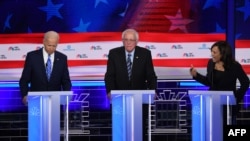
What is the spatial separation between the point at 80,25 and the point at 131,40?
95.7 inches

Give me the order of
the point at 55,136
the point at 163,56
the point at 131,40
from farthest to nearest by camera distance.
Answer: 1. the point at 163,56
2. the point at 131,40
3. the point at 55,136

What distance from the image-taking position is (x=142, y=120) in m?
7.74

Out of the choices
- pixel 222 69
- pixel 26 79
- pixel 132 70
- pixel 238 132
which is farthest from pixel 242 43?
pixel 238 132

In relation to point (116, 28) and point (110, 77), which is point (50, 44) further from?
point (116, 28)

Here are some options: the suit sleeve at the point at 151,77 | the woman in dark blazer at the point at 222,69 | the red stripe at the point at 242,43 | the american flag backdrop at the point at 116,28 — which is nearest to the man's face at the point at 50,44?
the suit sleeve at the point at 151,77

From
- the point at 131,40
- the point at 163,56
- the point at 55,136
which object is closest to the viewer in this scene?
the point at 55,136

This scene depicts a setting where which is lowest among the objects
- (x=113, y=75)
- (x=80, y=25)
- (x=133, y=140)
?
(x=133, y=140)

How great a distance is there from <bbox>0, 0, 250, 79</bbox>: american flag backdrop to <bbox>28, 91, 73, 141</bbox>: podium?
335 cm

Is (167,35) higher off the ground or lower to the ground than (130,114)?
higher

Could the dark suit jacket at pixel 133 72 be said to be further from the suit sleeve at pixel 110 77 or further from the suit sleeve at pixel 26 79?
the suit sleeve at pixel 26 79

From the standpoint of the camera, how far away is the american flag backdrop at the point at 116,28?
1065cm

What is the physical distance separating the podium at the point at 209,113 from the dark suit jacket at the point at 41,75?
1.68 m

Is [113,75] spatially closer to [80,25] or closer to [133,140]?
[133,140]

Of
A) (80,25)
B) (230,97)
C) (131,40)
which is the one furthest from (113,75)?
(80,25)
